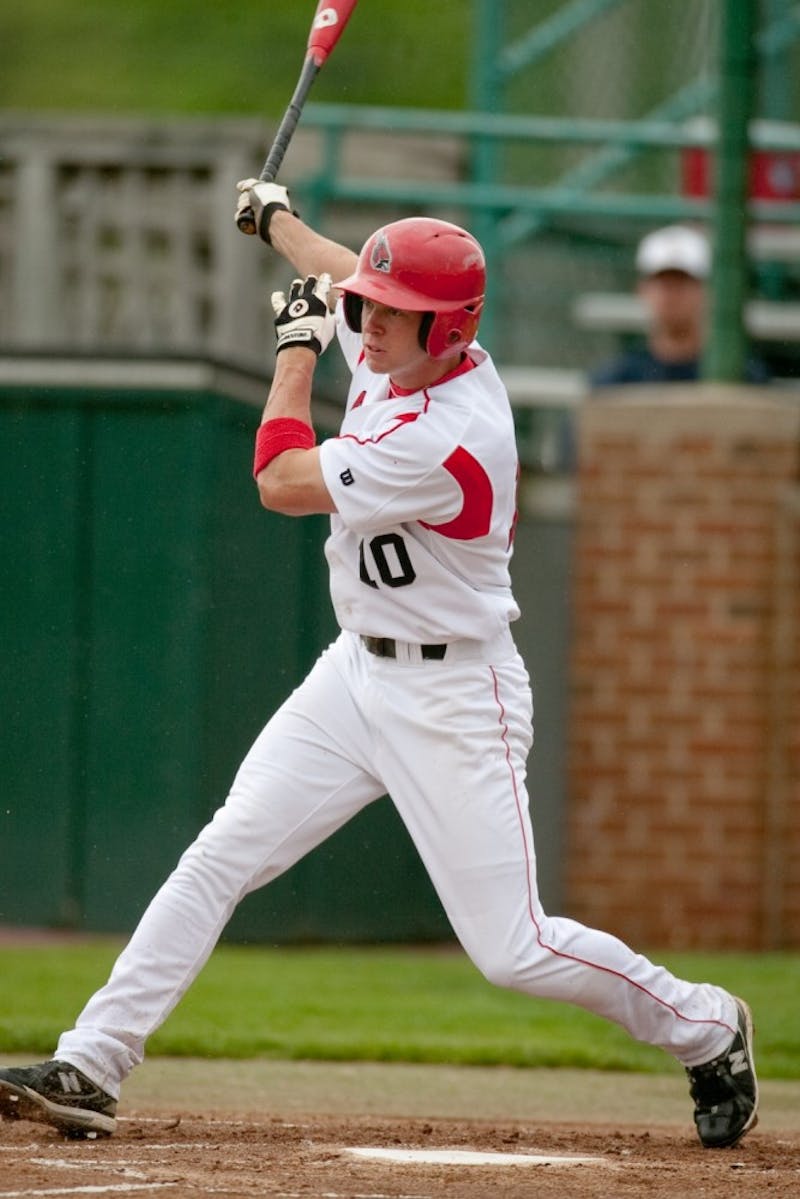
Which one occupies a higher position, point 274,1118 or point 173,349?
point 173,349

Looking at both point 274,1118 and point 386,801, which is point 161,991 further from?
point 386,801

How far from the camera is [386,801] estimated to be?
10.0 m

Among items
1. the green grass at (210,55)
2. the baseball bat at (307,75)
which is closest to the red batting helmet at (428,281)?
the baseball bat at (307,75)

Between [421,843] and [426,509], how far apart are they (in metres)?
0.75

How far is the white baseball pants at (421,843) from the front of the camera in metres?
5.25

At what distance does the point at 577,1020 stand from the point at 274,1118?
7.95 feet

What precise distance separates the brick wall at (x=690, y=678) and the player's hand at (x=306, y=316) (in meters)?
4.70

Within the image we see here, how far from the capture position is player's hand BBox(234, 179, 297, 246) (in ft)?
19.4

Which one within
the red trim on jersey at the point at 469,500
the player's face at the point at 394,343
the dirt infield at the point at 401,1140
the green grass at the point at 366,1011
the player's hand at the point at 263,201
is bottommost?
the green grass at the point at 366,1011

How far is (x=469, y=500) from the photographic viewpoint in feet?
17.2

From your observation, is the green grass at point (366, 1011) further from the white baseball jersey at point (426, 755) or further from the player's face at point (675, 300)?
the player's face at point (675, 300)

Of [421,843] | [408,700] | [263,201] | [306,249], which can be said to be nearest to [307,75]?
[263,201]

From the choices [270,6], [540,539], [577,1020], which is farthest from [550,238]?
[270,6]

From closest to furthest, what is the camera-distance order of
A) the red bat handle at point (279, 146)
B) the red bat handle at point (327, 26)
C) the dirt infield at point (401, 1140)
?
the dirt infield at point (401, 1140)
the red bat handle at point (279, 146)
the red bat handle at point (327, 26)
